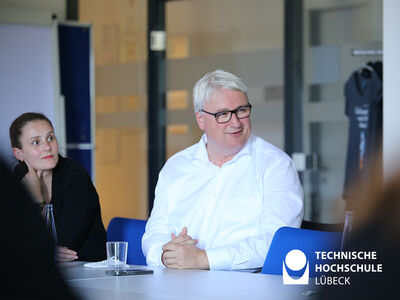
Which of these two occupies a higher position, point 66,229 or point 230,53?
point 230,53

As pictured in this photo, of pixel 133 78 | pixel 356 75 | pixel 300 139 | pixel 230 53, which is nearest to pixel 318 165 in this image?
pixel 300 139

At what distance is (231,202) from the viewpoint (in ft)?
9.04

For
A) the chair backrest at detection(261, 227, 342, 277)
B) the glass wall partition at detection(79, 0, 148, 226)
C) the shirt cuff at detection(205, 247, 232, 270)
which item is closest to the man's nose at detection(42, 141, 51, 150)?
the shirt cuff at detection(205, 247, 232, 270)

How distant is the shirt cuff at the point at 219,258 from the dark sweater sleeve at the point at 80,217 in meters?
0.84

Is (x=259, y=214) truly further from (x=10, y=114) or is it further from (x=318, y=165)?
(x=10, y=114)

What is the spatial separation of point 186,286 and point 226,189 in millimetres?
1039

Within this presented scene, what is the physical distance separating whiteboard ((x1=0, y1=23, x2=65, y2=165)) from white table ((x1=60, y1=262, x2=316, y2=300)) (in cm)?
360

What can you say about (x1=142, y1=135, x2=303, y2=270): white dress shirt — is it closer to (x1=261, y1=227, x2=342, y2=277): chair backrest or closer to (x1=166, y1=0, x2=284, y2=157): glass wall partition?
(x1=261, y1=227, x2=342, y2=277): chair backrest

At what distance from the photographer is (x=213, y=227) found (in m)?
2.76

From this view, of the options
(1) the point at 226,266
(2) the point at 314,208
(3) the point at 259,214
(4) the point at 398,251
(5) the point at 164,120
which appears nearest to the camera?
(4) the point at 398,251

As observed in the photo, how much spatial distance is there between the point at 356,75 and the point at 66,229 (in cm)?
264

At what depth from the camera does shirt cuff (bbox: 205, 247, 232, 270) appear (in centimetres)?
245

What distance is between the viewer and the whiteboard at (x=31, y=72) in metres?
5.46

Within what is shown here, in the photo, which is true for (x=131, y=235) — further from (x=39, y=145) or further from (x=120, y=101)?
(x=120, y=101)
